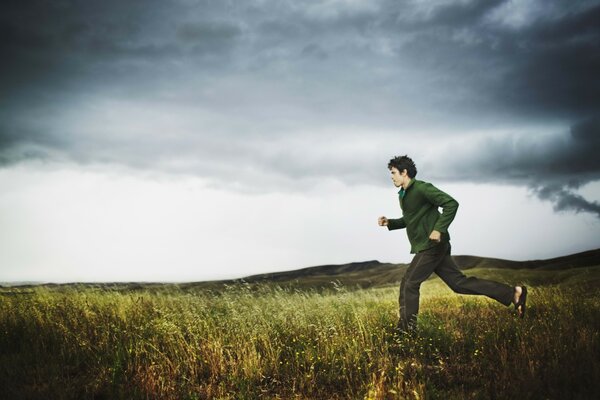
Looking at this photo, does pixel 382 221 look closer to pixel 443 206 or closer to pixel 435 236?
pixel 443 206

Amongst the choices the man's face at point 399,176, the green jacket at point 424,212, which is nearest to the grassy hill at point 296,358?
the green jacket at point 424,212

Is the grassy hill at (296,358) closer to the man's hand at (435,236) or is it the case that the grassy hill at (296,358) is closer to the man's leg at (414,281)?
the man's leg at (414,281)

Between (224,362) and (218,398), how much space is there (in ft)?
2.65

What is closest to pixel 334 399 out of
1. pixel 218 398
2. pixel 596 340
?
pixel 218 398

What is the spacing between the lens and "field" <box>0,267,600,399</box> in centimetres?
386

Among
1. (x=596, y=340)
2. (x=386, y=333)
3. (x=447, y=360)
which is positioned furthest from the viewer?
(x=386, y=333)

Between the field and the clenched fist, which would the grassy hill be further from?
the clenched fist

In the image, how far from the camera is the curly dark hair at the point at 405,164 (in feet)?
19.7

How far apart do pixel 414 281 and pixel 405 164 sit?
171 cm

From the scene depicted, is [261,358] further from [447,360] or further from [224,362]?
[447,360]

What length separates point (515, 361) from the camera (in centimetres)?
410

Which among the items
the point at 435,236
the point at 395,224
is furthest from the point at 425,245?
the point at 395,224

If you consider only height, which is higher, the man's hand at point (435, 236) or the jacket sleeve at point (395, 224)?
the jacket sleeve at point (395, 224)

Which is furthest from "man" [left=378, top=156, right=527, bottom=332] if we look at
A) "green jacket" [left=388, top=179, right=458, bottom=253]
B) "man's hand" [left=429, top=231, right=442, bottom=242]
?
"man's hand" [left=429, top=231, right=442, bottom=242]
